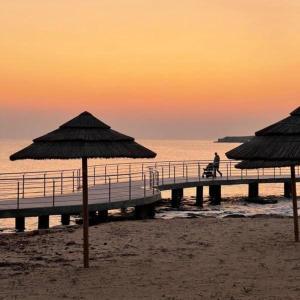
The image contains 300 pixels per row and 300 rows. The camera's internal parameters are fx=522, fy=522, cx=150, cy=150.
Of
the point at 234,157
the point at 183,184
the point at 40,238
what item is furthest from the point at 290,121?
the point at 183,184

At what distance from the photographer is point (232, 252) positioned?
12.5 meters

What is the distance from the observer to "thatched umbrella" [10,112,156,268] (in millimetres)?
10039

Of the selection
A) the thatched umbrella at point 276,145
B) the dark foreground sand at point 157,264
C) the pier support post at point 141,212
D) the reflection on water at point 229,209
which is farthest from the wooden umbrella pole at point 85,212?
the reflection on water at point 229,209

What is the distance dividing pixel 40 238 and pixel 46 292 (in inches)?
260

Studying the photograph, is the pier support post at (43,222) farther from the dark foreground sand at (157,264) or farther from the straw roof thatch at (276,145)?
the straw roof thatch at (276,145)

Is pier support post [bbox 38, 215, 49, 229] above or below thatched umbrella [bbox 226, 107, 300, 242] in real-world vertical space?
below

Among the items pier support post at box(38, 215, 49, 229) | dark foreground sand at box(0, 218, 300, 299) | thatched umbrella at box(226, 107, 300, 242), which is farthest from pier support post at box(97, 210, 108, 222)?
thatched umbrella at box(226, 107, 300, 242)

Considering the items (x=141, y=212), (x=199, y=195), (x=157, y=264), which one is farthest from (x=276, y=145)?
(x=199, y=195)

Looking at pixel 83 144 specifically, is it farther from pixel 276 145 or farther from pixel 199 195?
pixel 199 195

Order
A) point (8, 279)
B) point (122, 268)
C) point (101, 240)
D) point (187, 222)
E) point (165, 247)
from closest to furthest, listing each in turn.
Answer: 1. point (8, 279)
2. point (122, 268)
3. point (165, 247)
4. point (101, 240)
5. point (187, 222)

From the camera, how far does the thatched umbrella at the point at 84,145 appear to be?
32.9 feet

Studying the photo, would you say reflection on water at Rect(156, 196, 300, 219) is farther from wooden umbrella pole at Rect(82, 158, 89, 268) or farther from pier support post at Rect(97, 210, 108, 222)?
wooden umbrella pole at Rect(82, 158, 89, 268)

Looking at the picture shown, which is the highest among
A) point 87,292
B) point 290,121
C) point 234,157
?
point 290,121

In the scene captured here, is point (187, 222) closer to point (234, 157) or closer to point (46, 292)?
point (234, 157)
